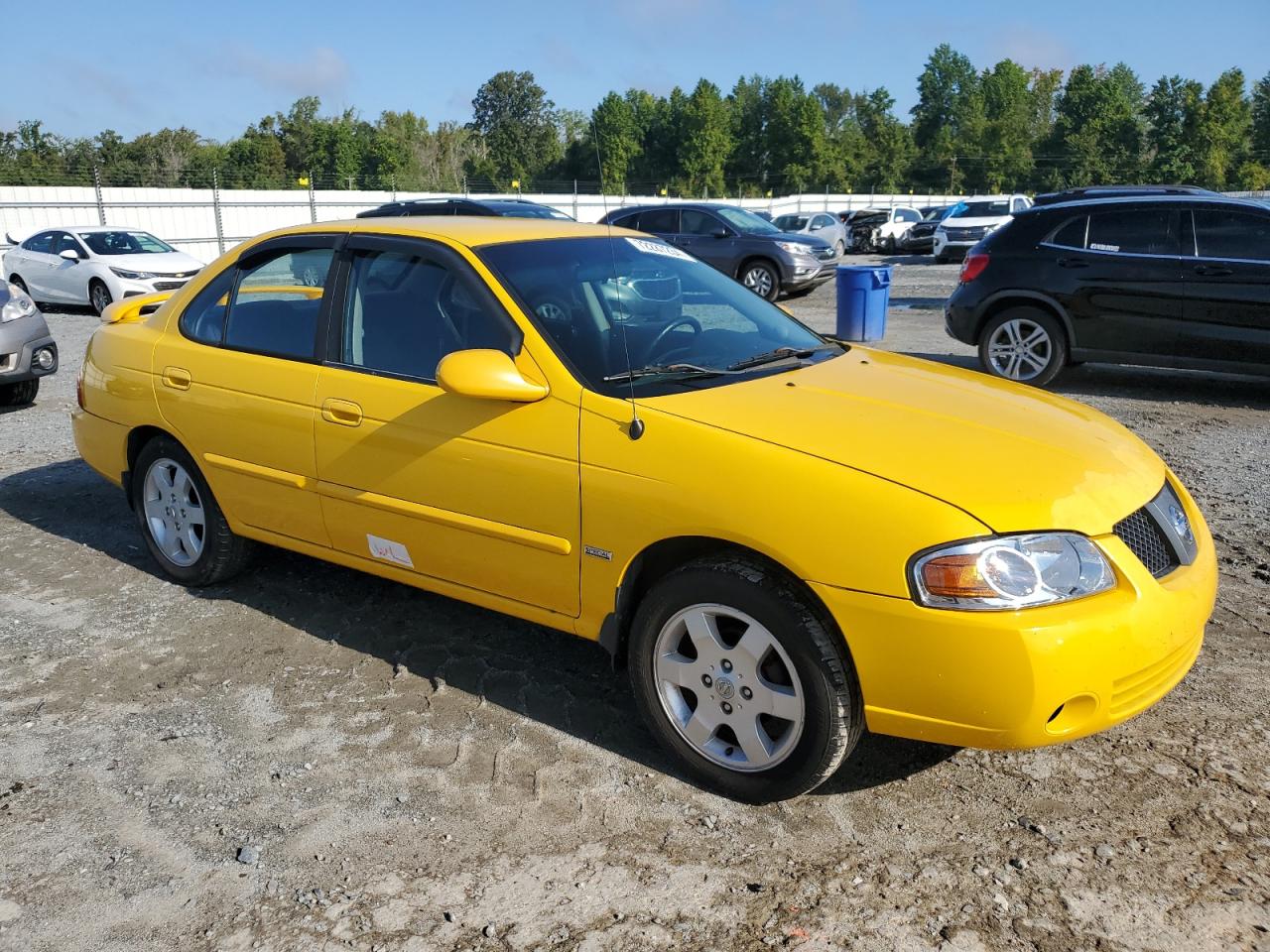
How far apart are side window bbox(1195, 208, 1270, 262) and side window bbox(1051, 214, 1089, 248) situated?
88 centimetres

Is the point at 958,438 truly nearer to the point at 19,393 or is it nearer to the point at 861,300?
the point at 19,393

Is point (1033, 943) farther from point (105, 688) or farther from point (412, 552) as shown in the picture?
point (105, 688)

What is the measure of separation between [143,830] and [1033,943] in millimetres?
2476

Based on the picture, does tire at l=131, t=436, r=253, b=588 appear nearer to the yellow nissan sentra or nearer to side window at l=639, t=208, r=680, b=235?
the yellow nissan sentra

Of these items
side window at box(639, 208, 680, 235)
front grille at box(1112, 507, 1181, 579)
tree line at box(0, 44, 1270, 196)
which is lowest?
front grille at box(1112, 507, 1181, 579)

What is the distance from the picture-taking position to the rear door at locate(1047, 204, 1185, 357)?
28.6 feet

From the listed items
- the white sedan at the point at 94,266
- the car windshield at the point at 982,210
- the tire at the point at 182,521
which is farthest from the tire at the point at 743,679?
the car windshield at the point at 982,210

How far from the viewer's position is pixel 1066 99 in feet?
298

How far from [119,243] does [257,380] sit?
50.1 feet

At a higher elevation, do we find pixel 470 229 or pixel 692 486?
pixel 470 229

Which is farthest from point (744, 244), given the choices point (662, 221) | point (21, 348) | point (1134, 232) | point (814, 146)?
point (814, 146)

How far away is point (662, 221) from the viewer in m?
17.8

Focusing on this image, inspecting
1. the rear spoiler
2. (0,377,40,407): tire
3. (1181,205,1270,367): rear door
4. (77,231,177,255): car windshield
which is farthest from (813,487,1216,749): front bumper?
(77,231,177,255): car windshield

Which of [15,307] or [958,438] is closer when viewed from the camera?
[958,438]
